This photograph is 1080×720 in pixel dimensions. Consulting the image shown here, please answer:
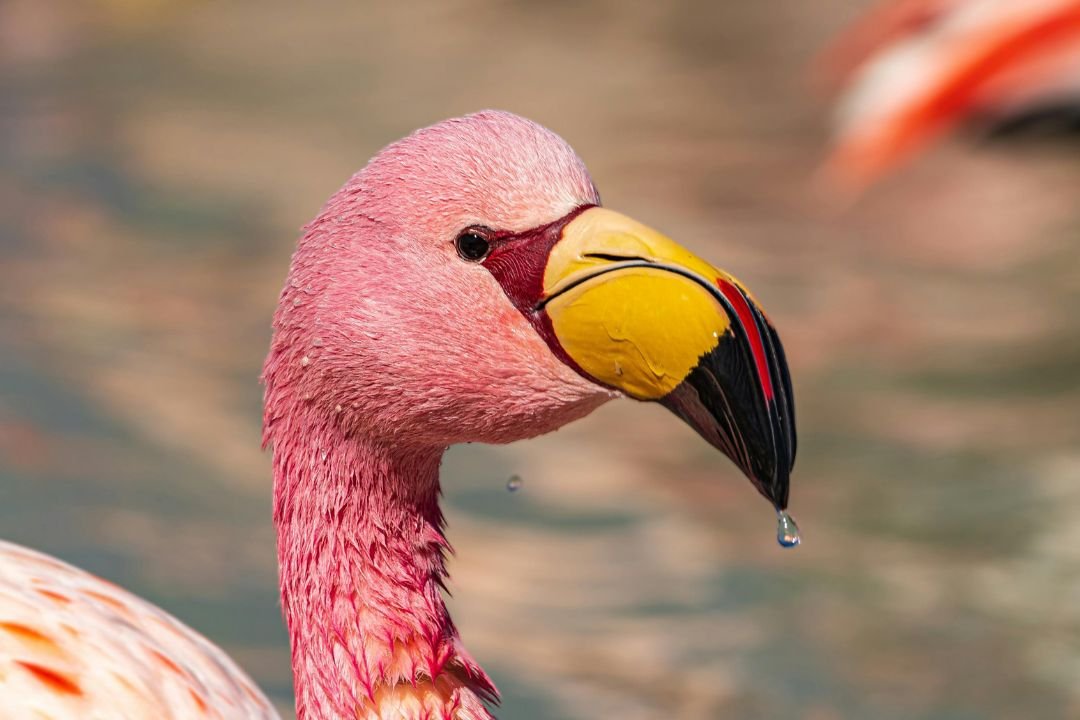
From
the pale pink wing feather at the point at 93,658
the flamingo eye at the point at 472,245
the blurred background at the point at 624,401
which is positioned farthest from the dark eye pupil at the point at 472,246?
the blurred background at the point at 624,401

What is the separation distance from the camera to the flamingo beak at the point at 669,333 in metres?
2.01

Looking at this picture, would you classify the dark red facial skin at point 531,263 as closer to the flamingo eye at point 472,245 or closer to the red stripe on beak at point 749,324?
the flamingo eye at point 472,245

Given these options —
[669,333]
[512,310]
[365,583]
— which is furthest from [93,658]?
[669,333]

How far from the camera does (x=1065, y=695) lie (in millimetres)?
3760

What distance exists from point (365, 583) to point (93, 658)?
0.51 meters

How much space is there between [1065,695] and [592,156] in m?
3.94

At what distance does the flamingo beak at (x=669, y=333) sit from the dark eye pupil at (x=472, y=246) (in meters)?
0.10

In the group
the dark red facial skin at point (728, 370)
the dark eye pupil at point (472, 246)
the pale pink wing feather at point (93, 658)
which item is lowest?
the pale pink wing feather at point (93, 658)

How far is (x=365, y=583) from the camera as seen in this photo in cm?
223

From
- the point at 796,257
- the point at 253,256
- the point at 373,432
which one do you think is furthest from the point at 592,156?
the point at 373,432

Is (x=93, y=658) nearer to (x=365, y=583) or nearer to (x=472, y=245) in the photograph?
(x=365, y=583)

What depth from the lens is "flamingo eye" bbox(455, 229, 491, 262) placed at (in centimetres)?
209

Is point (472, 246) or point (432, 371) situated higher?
point (472, 246)

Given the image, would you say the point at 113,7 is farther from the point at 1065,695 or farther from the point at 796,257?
the point at 1065,695
